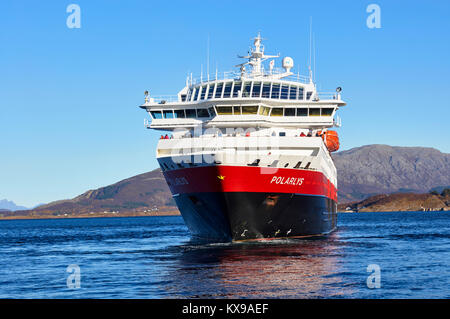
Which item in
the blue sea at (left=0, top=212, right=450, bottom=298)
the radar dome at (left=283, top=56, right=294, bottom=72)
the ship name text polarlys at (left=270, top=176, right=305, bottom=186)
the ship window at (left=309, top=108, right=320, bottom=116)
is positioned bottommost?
the blue sea at (left=0, top=212, right=450, bottom=298)

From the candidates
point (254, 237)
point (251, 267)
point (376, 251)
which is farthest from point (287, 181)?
point (251, 267)

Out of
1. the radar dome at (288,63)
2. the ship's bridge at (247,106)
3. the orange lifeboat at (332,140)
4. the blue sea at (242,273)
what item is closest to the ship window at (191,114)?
the ship's bridge at (247,106)

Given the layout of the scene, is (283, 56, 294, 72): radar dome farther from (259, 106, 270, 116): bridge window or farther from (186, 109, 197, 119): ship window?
(186, 109, 197, 119): ship window

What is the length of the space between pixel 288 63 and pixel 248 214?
61.8 feet

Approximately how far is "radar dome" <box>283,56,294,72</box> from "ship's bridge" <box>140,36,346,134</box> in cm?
622

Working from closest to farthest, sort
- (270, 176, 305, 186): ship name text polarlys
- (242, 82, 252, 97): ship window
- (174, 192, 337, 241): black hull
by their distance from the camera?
(174, 192, 337, 241): black hull, (270, 176, 305, 186): ship name text polarlys, (242, 82, 252, 97): ship window

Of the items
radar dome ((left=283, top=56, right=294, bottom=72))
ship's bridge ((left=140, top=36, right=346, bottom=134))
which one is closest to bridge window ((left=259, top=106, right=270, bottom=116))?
ship's bridge ((left=140, top=36, right=346, bottom=134))

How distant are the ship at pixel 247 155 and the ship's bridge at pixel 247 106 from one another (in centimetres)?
7

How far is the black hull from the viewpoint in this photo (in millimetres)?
31586

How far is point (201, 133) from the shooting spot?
121 feet

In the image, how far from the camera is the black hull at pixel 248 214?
31586 mm

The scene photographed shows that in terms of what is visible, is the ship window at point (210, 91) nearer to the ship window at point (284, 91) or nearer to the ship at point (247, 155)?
the ship at point (247, 155)

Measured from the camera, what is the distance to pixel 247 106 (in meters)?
35.8
